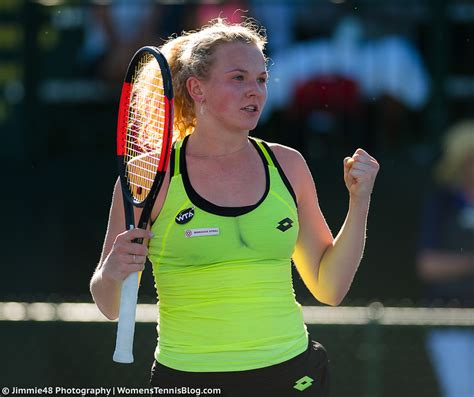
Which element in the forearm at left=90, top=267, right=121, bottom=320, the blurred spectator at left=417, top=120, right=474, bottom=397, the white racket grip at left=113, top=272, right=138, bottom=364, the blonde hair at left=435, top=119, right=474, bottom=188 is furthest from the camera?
the blonde hair at left=435, top=119, right=474, bottom=188

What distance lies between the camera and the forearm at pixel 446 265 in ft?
21.8

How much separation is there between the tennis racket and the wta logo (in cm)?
7


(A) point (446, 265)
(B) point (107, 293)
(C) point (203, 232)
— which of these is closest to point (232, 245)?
(C) point (203, 232)

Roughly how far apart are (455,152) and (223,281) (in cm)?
458

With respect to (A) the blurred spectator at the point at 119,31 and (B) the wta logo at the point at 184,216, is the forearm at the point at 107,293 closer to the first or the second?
(B) the wta logo at the point at 184,216

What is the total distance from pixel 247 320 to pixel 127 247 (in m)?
0.35

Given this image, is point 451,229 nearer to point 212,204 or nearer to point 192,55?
point 192,55

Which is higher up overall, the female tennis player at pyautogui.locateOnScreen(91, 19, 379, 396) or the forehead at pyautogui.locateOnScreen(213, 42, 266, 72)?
the forehead at pyautogui.locateOnScreen(213, 42, 266, 72)

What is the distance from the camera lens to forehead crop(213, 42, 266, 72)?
2.87 metres

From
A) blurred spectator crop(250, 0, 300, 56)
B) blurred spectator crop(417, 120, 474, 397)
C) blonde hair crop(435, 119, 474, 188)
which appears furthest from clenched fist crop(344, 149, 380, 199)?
blurred spectator crop(250, 0, 300, 56)

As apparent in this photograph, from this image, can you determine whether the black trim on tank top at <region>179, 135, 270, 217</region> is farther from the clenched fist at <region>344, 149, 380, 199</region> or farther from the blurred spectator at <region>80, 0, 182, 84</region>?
the blurred spectator at <region>80, 0, 182, 84</region>

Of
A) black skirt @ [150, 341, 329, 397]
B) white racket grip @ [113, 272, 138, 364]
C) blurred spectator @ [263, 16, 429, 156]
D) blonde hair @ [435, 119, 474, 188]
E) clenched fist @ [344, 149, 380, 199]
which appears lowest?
blonde hair @ [435, 119, 474, 188]

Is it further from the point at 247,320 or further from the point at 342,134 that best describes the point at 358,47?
the point at 247,320

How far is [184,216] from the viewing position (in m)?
2.74
